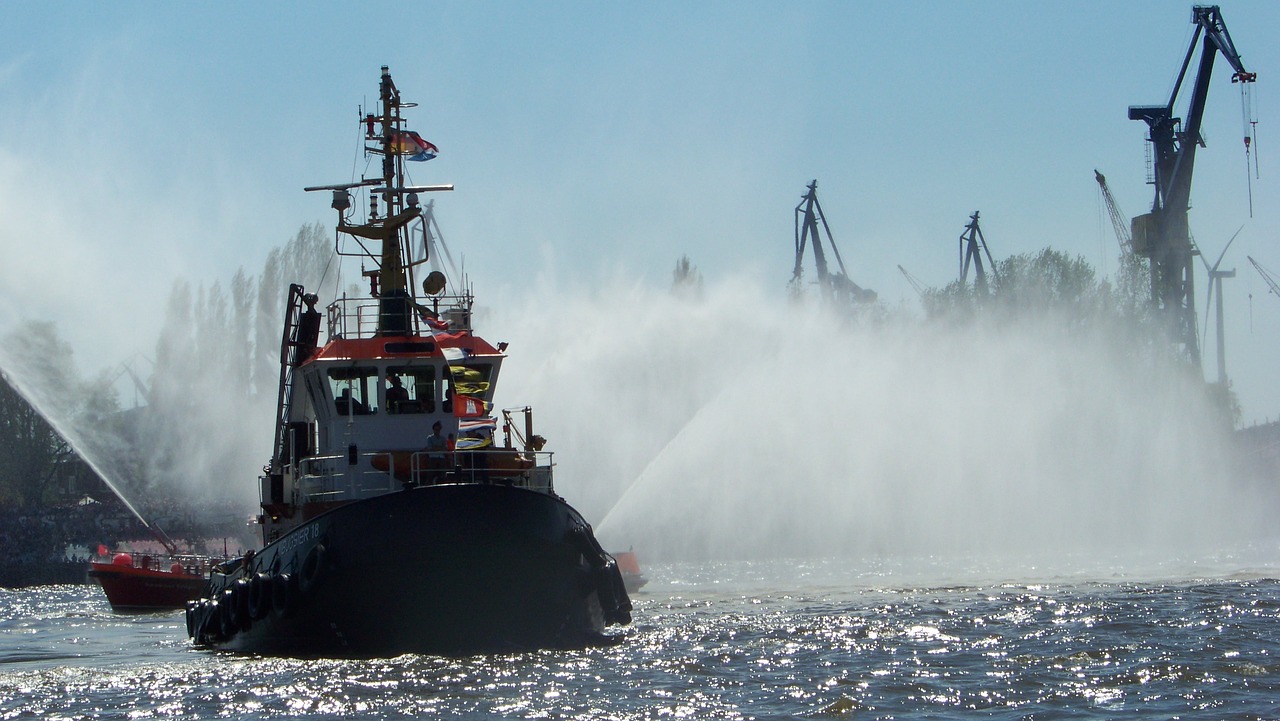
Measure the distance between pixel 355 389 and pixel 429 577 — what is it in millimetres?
5588

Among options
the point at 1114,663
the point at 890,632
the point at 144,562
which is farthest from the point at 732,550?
the point at 1114,663

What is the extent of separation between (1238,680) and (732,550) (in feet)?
152

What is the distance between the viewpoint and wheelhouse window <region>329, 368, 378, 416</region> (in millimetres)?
29219

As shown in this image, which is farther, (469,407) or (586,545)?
(469,407)

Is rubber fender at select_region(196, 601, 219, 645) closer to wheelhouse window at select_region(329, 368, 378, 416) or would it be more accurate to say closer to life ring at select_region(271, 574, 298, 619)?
life ring at select_region(271, 574, 298, 619)

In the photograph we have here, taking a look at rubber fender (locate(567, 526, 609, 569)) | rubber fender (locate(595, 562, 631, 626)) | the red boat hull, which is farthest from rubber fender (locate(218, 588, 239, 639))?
the red boat hull

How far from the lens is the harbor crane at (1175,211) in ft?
269

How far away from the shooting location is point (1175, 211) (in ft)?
278

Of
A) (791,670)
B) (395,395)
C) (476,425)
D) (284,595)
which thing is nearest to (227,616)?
(284,595)

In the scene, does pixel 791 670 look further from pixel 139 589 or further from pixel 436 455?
pixel 139 589

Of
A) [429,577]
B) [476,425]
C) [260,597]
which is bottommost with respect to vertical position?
[260,597]

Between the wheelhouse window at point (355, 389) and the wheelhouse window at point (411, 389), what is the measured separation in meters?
0.33

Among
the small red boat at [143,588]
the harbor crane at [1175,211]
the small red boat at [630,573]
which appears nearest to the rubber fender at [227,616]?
the small red boat at [630,573]

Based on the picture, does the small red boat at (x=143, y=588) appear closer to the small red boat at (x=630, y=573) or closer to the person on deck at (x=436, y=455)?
the small red boat at (x=630, y=573)
